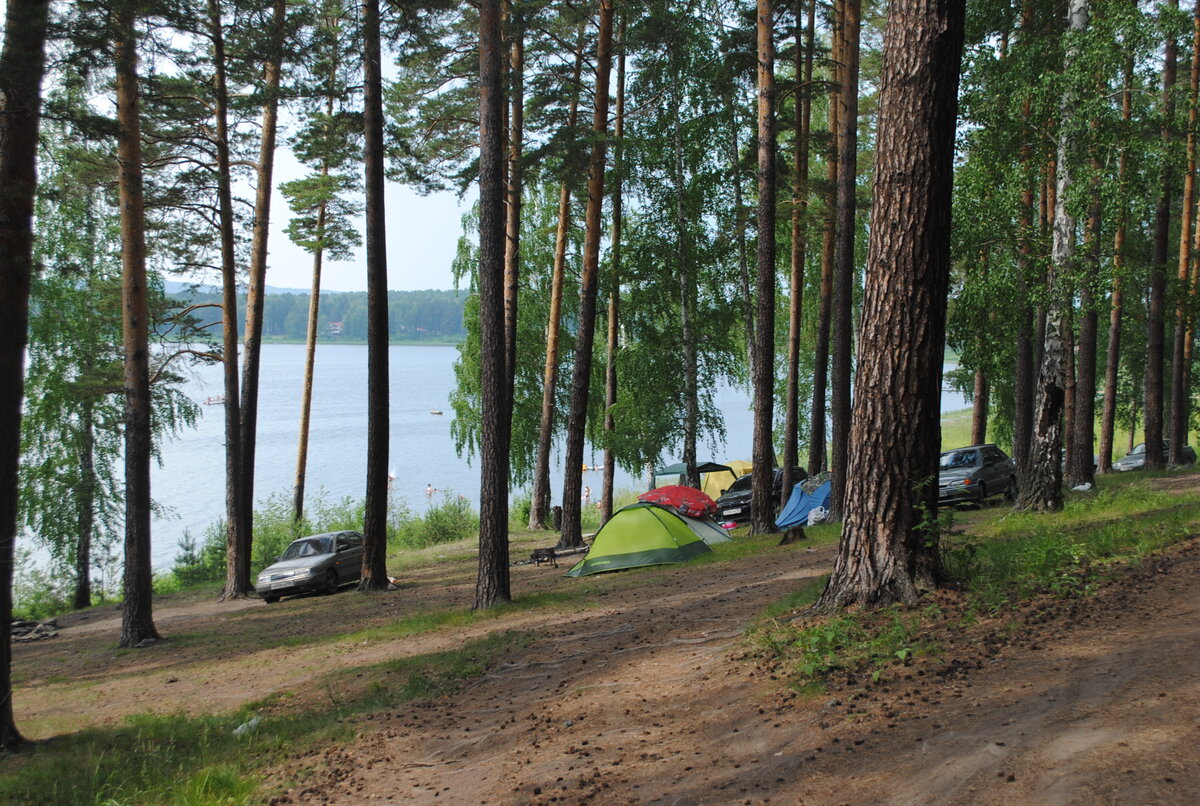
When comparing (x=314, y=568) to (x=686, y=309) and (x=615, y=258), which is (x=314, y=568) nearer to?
(x=615, y=258)

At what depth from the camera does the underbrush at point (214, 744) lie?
237 inches

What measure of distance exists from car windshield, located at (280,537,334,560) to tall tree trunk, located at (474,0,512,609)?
806cm

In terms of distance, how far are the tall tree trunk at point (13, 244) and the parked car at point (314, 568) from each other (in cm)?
1007

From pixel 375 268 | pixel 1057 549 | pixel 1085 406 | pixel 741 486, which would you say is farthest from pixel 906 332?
pixel 741 486

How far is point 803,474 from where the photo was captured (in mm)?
23750

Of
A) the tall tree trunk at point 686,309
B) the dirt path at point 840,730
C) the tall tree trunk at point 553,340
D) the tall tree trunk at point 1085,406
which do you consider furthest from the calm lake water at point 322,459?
the dirt path at point 840,730

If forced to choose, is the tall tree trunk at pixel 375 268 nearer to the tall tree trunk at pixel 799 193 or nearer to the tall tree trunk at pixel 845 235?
the tall tree trunk at pixel 845 235

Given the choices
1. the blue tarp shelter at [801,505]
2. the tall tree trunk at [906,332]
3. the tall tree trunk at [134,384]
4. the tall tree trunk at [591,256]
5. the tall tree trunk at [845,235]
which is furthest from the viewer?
the blue tarp shelter at [801,505]

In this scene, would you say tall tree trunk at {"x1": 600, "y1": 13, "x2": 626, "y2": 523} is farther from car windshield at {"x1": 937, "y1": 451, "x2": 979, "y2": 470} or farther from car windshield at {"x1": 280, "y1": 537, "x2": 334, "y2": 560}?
car windshield at {"x1": 937, "y1": 451, "x2": 979, "y2": 470}

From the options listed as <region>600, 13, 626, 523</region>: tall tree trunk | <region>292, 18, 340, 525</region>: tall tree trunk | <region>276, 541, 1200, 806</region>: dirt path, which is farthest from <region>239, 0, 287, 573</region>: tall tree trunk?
<region>276, 541, 1200, 806</region>: dirt path

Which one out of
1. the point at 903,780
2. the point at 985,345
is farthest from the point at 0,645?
the point at 985,345

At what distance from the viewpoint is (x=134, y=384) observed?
1292 centimetres

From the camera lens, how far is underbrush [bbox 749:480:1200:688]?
556 cm

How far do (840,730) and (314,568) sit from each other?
49.1ft
